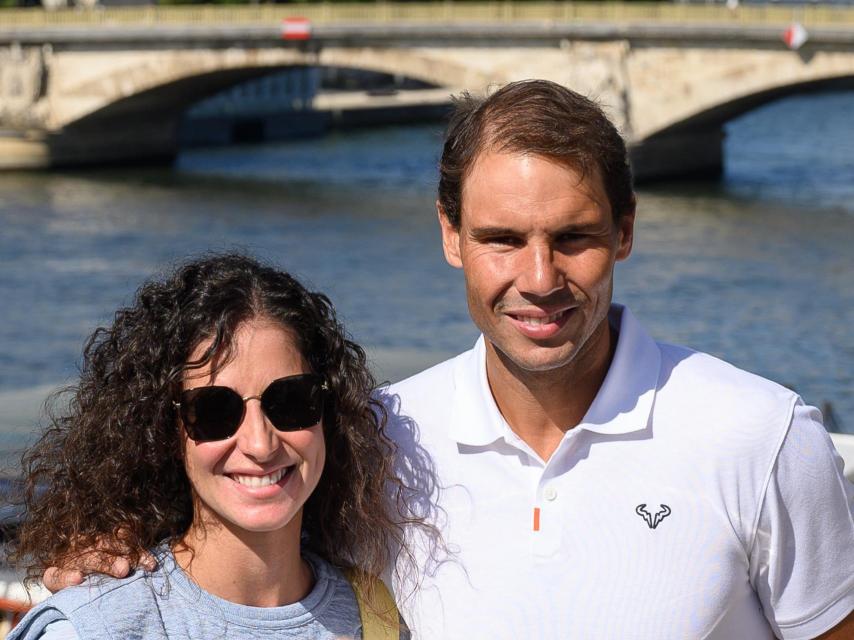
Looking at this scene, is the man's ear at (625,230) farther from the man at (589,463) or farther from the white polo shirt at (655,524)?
the white polo shirt at (655,524)

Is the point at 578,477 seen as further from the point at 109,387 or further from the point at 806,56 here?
the point at 806,56

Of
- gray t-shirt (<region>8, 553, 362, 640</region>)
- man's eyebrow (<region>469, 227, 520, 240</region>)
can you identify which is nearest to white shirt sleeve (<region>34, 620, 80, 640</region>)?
gray t-shirt (<region>8, 553, 362, 640</region>)

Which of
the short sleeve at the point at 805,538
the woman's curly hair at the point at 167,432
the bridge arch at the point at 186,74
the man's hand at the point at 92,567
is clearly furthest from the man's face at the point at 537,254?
the bridge arch at the point at 186,74

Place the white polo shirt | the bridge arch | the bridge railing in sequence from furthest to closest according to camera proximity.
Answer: the bridge arch, the bridge railing, the white polo shirt

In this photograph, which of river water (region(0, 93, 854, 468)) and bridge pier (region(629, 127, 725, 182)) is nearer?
river water (region(0, 93, 854, 468))

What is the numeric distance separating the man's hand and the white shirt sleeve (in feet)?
0.30

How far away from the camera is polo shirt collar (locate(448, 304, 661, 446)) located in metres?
2.16

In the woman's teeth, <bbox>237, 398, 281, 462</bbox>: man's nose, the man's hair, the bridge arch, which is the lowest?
the bridge arch

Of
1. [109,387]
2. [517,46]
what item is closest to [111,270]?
[517,46]

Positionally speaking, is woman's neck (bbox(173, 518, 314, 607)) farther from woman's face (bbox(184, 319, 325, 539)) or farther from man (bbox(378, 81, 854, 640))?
man (bbox(378, 81, 854, 640))

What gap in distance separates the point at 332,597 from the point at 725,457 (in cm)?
55

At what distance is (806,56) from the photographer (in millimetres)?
21797

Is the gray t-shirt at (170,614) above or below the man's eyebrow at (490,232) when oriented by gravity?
below

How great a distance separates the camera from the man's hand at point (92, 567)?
1972mm
